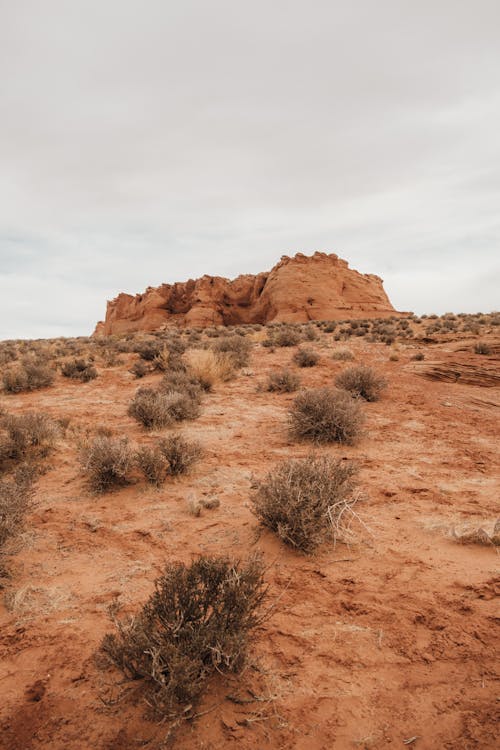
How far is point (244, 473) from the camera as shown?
4512mm

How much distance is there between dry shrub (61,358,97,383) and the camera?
32.4ft

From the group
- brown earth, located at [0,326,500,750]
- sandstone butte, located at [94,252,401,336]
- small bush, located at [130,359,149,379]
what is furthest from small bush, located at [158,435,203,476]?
sandstone butte, located at [94,252,401,336]

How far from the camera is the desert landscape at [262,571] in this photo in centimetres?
165

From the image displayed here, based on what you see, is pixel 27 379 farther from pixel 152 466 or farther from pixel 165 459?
pixel 152 466

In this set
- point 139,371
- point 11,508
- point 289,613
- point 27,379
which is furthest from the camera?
point 139,371

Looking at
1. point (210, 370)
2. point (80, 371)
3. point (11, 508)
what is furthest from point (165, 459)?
point (80, 371)

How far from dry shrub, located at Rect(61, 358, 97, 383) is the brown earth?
5357mm

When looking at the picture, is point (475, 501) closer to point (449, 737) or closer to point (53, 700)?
point (449, 737)

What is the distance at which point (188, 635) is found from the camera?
1768 mm

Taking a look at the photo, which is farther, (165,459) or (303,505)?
(165,459)

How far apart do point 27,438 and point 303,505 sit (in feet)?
12.9

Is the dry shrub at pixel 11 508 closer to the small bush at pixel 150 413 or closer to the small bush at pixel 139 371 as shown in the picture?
the small bush at pixel 150 413

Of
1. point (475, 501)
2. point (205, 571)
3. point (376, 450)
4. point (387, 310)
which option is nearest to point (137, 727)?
point (205, 571)

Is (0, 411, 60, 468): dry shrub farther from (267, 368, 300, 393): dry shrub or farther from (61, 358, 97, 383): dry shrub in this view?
(61, 358, 97, 383): dry shrub
